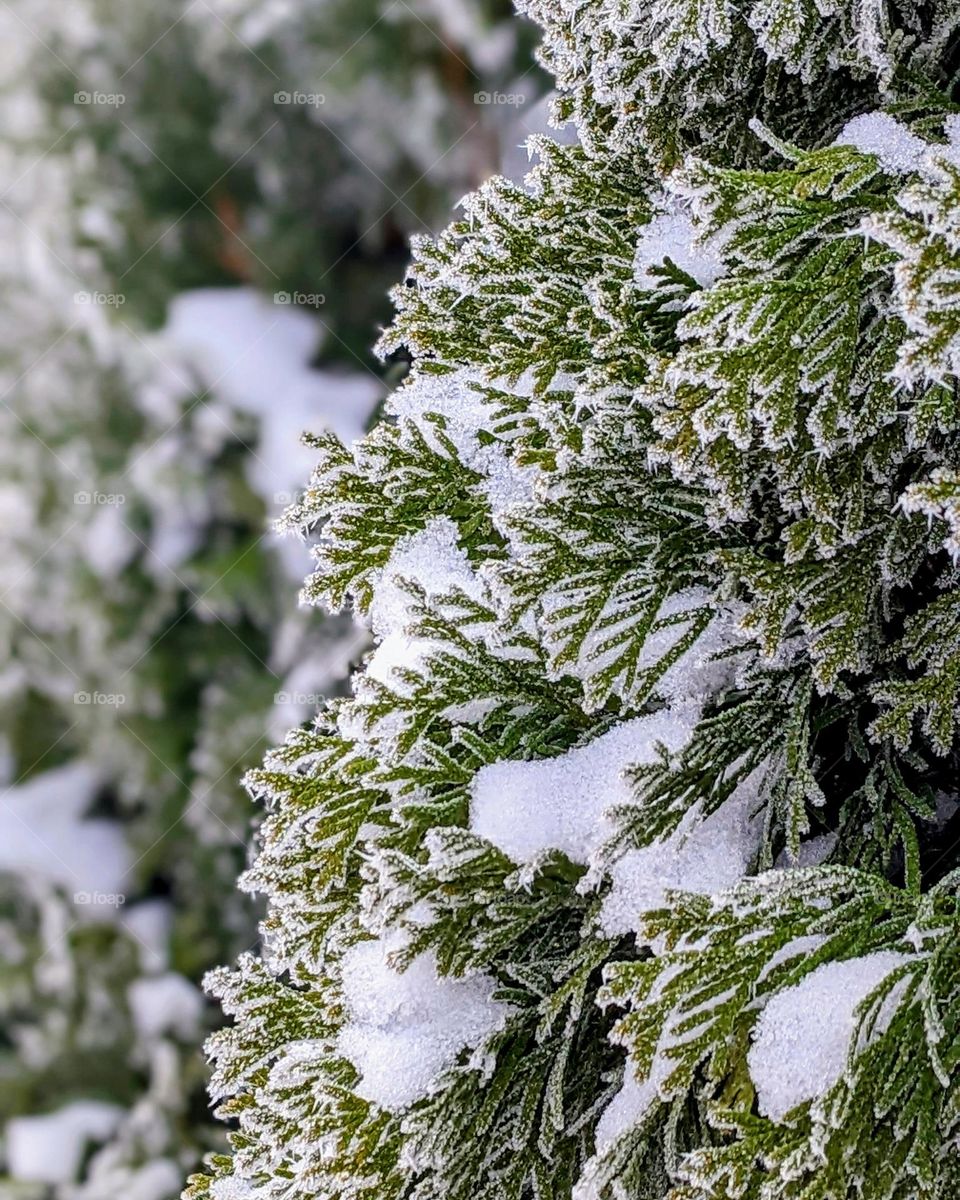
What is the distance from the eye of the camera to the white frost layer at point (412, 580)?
215cm

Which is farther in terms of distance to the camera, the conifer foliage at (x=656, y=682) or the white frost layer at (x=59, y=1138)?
the white frost layer at (x=59, y=1138)

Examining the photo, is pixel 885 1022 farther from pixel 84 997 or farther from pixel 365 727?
pixel 84 997

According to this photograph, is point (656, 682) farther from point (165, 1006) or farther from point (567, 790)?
point (165, 1006)

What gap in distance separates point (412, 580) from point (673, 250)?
786 millimetres

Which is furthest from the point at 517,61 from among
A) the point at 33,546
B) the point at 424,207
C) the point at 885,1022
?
the point at 885,1022

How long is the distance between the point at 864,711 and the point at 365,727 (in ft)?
3.14

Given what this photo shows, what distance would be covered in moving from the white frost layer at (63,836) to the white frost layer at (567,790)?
619cm

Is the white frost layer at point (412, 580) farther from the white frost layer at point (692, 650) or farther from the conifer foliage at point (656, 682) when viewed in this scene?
the white frost layer at point (692, 650)

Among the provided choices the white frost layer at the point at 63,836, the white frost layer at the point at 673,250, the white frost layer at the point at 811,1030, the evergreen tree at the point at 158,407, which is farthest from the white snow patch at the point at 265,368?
the white frost layer at the point at 811,1030

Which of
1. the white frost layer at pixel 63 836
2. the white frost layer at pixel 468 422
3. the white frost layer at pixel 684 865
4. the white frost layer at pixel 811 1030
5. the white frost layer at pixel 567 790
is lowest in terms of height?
the white frost layer at pixel 811 1030

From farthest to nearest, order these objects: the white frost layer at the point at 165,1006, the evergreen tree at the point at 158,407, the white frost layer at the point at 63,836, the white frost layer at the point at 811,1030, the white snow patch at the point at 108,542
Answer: the white frost layer at the point at 63,836 < the white snow patch at the point at 108,542 < the evergreen tree at the point at 158,407 < the white frost layer at the point at 165,1006 < the white frost layer at the point at 811,1030

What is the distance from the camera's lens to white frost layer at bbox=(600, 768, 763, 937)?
1.92 meters

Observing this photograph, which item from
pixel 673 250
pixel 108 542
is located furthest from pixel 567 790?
pixel 108 542

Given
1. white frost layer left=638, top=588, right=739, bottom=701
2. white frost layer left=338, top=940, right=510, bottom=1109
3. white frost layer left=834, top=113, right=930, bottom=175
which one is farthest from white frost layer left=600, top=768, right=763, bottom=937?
white frost layer left=834, top=113, right=930, bottom=175
